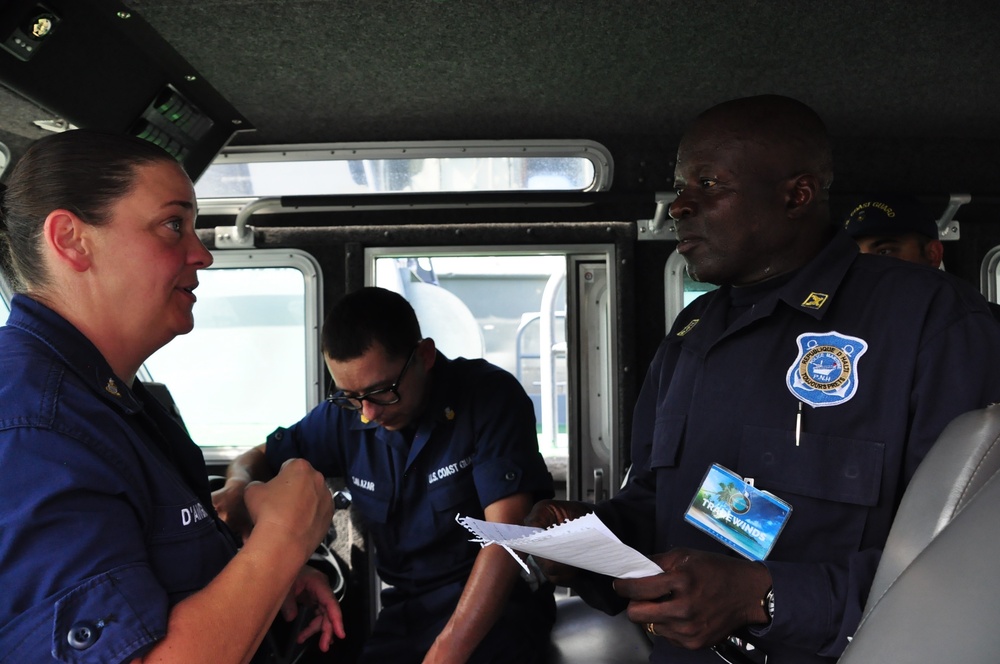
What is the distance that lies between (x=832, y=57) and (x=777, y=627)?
2076 mm

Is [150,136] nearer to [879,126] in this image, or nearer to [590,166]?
[590,166]

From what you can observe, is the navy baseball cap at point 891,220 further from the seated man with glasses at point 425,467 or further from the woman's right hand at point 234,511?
the woman's right hand at point 234,511

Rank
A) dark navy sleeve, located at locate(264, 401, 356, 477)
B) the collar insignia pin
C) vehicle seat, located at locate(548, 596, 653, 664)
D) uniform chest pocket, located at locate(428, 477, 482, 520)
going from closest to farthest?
the collar insignia pin, vehicle seat, located at locate(548, 596, 653, 664), uniform chest pocket, located at locate(428, 477, 482, 520), dark navy sleeve, located at locate(264, 401, 356, 477)

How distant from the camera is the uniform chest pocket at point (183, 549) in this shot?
128 centimetres

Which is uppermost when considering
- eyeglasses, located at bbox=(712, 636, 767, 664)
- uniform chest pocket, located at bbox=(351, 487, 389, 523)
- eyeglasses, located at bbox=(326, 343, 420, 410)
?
eyeglasses, located at bbox=(326, 343, 420, 410)

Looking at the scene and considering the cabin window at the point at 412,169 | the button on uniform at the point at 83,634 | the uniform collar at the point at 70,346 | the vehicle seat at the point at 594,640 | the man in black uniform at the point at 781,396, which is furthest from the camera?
the cabin window at the point at 412,169

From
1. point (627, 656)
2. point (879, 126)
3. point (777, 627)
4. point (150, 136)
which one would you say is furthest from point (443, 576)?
point (879, 126)

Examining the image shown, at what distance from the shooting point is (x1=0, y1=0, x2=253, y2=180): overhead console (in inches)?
83.4

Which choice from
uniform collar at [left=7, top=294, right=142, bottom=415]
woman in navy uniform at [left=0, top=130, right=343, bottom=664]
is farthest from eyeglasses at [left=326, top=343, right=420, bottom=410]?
uniform collar at [left=7, top=294, right=142, bottom=415]

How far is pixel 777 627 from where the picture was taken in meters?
1.58

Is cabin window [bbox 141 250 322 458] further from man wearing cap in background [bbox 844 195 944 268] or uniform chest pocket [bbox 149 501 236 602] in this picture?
uniform chest pocket [bbox 149 501 236 602]

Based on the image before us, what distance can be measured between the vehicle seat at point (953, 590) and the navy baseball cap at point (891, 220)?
239 centimetres

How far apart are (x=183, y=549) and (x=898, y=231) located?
2893 millimetres

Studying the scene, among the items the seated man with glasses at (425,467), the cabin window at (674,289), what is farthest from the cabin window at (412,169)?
the seated man with glasses at (425,467)
